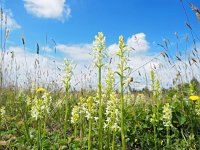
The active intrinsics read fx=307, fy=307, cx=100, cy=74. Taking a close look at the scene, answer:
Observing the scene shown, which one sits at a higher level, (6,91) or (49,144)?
(6,91)

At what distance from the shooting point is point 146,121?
4.38 m

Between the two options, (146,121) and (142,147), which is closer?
(142,147)

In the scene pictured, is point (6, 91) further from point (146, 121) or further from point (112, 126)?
point (112, 126)

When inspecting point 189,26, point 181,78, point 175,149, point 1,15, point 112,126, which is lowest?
point 175,149

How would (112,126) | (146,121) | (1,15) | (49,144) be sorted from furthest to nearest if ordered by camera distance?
(1,15) < (146,121) < (49,144) < (112,126)

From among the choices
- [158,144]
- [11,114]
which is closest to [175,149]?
[158,144]

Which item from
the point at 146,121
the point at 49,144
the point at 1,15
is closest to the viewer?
the point at 49,144

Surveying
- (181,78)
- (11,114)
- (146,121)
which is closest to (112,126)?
(146,121)

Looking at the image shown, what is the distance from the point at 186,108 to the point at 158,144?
831mm

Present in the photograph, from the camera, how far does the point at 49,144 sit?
3.60 metres

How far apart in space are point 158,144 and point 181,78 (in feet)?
5.96

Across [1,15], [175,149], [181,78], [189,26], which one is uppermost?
[1,15]

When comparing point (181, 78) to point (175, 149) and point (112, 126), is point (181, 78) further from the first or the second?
point (112, 126)

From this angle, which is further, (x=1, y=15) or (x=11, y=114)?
(x=11, y=114)
